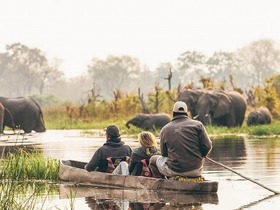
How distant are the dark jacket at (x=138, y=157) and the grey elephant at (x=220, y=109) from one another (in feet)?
98.2

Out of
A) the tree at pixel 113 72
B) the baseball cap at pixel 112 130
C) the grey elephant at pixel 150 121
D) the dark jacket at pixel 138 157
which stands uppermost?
the tree at pixel 113 72

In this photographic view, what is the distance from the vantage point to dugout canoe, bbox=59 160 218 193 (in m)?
15.0

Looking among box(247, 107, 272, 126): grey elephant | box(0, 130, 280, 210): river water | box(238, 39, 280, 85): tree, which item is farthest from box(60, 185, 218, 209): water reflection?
box(238, 39, 280, 85): tree

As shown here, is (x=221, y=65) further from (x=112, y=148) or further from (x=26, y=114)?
(x=112, y=148)

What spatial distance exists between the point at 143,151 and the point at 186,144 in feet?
3.75

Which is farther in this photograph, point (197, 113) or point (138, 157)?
point (197, 113)

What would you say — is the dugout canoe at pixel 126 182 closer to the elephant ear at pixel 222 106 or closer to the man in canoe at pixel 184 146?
the man in canoe at pixel 184 146

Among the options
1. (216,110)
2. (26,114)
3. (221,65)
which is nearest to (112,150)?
(216,110)

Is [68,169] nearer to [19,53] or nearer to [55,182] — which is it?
[55,182]

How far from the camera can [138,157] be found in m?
16.0

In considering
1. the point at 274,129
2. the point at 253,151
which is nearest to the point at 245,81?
the point at 274,129


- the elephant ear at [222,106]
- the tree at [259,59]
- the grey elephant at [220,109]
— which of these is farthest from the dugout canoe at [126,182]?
the tree at [259,59]

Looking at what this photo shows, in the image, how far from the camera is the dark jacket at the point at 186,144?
15.1 metres

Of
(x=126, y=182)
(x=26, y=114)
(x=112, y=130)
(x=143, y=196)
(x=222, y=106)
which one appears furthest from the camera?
(x=26, y=114)
